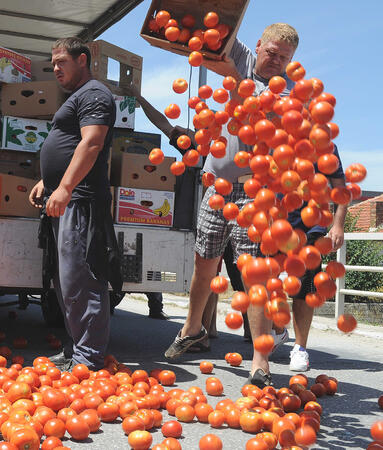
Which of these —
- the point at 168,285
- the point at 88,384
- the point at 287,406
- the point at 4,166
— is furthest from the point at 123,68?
the point at 287,406

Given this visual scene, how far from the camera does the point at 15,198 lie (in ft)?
15.3

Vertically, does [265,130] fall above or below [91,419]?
above

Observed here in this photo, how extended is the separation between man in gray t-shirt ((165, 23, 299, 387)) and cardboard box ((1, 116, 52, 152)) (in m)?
1.81

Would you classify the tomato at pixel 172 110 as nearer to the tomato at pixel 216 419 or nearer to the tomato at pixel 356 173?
the tomato at pixel 356 173

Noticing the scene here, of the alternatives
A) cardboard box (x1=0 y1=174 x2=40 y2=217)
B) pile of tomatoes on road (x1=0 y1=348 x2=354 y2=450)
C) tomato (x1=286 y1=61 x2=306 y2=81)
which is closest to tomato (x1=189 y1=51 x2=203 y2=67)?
tomato (x1=286 y1=61 x2=306 y2=81)

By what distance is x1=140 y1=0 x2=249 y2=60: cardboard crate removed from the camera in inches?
132

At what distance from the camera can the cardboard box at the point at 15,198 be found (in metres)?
4.63

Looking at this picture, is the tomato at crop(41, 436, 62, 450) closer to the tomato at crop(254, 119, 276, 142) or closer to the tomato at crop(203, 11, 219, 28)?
the tomato at crop(254, 119, 276, 142)

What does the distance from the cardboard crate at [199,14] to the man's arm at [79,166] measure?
0.71m

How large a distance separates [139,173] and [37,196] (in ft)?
3.51

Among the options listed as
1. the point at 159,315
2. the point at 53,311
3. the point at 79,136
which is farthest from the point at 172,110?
the point at 159,315

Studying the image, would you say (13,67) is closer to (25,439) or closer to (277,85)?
(277,85)

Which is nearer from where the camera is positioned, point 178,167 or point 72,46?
point 178,167

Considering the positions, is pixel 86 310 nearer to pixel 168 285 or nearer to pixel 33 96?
pixel 168 285
